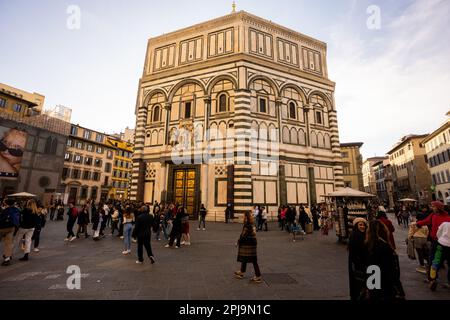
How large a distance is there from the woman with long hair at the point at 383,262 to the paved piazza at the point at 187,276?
59.7 inches

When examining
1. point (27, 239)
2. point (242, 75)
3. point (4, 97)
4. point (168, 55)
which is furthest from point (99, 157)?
point (27, 239)

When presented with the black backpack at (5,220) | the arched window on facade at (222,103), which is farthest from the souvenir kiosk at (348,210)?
the black backpack at (5,220)

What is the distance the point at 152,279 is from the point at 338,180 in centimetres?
2058

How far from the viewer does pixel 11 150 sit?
27.4 meters

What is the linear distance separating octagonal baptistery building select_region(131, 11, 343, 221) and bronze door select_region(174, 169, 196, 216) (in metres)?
0.08

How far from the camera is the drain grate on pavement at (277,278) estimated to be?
5.00 metres

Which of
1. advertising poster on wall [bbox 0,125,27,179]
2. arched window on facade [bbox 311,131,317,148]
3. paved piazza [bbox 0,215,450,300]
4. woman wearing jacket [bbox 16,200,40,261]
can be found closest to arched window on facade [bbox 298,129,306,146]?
arched window on facade [bbox 311,131,317,148]

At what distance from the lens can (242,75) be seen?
19.4 metres

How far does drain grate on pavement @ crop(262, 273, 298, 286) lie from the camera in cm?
500
